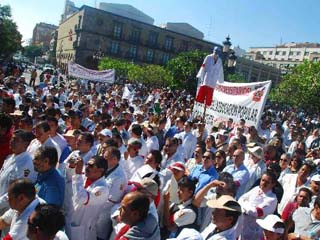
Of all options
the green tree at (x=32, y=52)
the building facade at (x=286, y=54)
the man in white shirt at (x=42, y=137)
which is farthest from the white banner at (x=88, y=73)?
the green tree at (x=32, y=52)

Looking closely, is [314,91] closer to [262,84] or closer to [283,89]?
[283,89]

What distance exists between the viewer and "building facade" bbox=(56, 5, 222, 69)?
57.7m

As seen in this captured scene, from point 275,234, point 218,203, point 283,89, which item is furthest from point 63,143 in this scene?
point 283,89

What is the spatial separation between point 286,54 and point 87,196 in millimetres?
93512

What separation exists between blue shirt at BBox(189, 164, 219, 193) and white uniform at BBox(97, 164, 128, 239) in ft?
3.73

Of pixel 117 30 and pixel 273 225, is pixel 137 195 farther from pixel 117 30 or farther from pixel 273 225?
pixel 117 30

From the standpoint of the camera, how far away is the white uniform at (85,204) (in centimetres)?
387

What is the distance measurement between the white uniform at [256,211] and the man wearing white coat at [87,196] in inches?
62.4

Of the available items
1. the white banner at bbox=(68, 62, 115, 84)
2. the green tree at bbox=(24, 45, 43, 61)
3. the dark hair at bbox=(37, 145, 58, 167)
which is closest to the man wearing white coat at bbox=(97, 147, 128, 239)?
the dark hair at bbox=(37, 145, 58, 167)

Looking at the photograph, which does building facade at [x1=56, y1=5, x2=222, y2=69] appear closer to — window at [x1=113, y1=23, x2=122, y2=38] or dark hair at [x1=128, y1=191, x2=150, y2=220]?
window at [x1=113, y1=23, x2=122, y2=38]

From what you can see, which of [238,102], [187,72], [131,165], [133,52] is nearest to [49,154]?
[131,165]

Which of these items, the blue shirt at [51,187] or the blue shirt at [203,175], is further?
the blue shirt at [203,175]

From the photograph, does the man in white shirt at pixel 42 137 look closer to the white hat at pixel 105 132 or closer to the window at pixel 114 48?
the white hat at pixel 105 132

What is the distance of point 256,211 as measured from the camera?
167 inches
